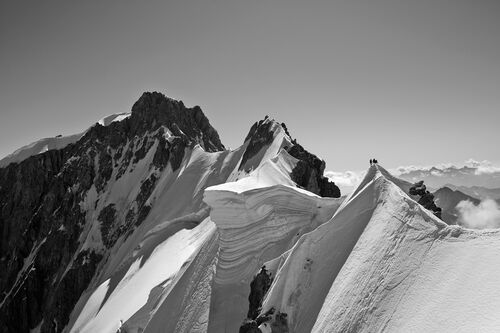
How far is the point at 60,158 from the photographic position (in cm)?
11875

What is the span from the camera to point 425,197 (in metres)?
30.1

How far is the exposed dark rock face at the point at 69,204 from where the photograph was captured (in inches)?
3295

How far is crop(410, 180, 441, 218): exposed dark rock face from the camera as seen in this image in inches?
1171

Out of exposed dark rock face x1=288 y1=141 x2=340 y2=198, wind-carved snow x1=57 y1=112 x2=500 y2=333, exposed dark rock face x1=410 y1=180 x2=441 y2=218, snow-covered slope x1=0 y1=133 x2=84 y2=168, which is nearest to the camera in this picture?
wind-carved snow x1=57 y1=112 x2=500 y2=333

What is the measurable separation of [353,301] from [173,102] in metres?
99.3

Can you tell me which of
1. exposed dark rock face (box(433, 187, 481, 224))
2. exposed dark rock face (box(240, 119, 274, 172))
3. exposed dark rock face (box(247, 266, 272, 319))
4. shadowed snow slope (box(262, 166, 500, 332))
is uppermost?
exposed dark rock face (box(433, 187, 481, 224))

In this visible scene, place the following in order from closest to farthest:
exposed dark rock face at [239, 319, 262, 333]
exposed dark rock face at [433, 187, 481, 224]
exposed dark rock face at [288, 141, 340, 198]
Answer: exposed dark rock face at [239, 319, 262, 333] → exposed dark rock face at [288, 141, 340, 198] → exposed dark rock face at [433, 187, 481, 224]

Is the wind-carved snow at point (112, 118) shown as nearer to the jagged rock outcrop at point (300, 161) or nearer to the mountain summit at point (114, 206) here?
the mountain summit at point (114, 206)

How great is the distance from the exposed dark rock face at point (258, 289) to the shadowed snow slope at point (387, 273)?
102 centimetres

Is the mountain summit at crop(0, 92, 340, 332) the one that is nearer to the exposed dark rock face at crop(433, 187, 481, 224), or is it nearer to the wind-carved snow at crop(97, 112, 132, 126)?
the wind-carved snow at crop(97, 112, 132, 126)

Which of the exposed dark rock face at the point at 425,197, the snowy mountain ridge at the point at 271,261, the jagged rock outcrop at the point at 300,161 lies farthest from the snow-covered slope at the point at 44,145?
the exposed dark rock face at the point at 425,197

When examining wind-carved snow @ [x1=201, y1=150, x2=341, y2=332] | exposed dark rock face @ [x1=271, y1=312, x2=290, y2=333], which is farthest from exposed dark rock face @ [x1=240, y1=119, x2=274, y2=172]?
exposed dark rock face @ [x1=271, y1=312, x2=290, y2=333]

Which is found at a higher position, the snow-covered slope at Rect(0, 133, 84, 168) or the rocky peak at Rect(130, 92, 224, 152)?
the rocky peak at Rect(130, 92, 224, 152)

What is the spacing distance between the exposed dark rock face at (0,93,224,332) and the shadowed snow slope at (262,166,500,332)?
205 ft
